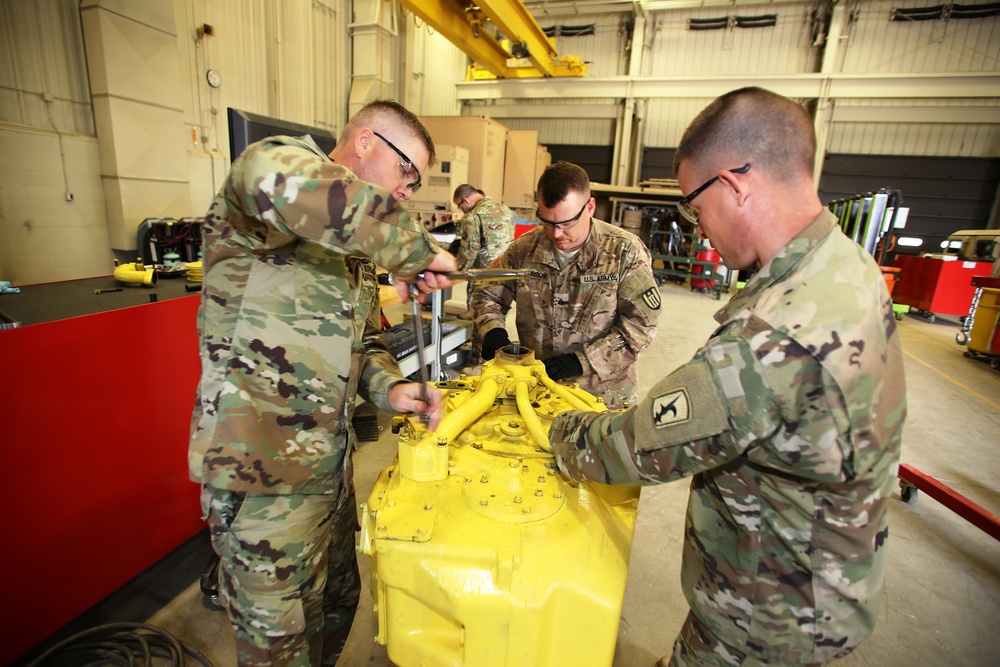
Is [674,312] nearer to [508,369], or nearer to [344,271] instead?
[508,369]

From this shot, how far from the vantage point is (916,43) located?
9398 mm

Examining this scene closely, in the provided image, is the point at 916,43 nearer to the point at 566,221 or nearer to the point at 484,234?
the point at 484,234

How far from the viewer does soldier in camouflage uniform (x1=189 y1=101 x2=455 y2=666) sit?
107 cm

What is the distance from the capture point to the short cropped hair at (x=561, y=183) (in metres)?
2.02

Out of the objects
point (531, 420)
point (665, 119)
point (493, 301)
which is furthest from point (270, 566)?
point (665, 119)

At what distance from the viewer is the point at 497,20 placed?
264 inches

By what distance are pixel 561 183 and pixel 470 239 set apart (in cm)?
253

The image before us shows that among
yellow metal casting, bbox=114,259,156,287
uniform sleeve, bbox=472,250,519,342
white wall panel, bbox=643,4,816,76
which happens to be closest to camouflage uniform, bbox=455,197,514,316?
uniform sleeve, bbox=472,250,519,342

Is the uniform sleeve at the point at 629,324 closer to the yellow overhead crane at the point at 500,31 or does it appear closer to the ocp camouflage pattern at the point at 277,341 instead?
the ocp camouflage pattern at the point at 277,341

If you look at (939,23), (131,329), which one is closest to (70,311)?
(131,329)

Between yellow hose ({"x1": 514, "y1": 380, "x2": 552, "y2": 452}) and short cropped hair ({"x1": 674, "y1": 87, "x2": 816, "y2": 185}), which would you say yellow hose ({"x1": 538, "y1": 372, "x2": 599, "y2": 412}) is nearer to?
yellow hose ({"x1": 514, "y1": 380, "x2": 552, "y2": 452})

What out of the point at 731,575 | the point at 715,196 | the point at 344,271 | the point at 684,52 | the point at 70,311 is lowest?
the point at 731,575

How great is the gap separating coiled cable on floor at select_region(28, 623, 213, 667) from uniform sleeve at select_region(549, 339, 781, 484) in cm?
168

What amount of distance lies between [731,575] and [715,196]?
0.84 m
